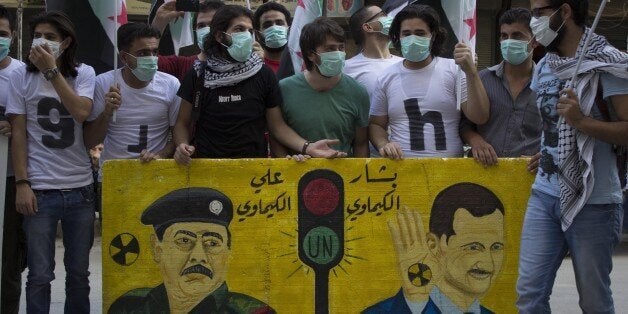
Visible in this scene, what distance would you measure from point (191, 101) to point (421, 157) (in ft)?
4.24

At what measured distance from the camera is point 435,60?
238 inches

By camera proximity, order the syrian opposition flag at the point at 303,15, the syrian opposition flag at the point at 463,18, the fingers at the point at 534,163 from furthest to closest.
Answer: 1. the syrian opposition flag at the point at 303,15
2. the syrian opposition flag at the point at 463,18
3. the fingers at the point at 534,163

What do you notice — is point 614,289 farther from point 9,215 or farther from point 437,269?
point 9,215

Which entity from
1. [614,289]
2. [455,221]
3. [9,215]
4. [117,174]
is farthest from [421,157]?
[614,289]

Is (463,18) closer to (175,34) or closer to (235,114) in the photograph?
(235,114)

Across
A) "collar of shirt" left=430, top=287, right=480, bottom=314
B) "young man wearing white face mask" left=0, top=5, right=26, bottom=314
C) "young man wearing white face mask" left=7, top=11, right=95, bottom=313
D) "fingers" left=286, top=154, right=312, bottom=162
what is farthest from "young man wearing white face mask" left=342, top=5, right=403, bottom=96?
"young man wearing white face mask" left=0, top=5, right=26, bottom=314

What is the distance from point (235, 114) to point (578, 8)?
1917 mm

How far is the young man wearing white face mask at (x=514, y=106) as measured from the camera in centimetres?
574

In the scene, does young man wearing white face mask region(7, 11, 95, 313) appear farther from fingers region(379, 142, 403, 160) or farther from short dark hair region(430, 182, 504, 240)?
short dark hair region(430, 182, 504, 240)

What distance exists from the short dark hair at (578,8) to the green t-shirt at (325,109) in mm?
1483

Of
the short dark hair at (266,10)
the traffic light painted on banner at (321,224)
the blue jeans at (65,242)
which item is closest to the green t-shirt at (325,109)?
the traffic light painted on banner at (321,224)

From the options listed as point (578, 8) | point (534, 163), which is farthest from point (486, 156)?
point (578, 8)

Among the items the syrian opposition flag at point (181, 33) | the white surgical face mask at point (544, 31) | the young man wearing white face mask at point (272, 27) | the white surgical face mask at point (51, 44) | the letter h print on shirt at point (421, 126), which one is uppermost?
the syrian opposition flag at point (181, 33)

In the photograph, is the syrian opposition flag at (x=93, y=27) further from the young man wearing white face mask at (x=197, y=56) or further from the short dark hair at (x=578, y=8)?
the short dark hair at (x=578, y=8)
